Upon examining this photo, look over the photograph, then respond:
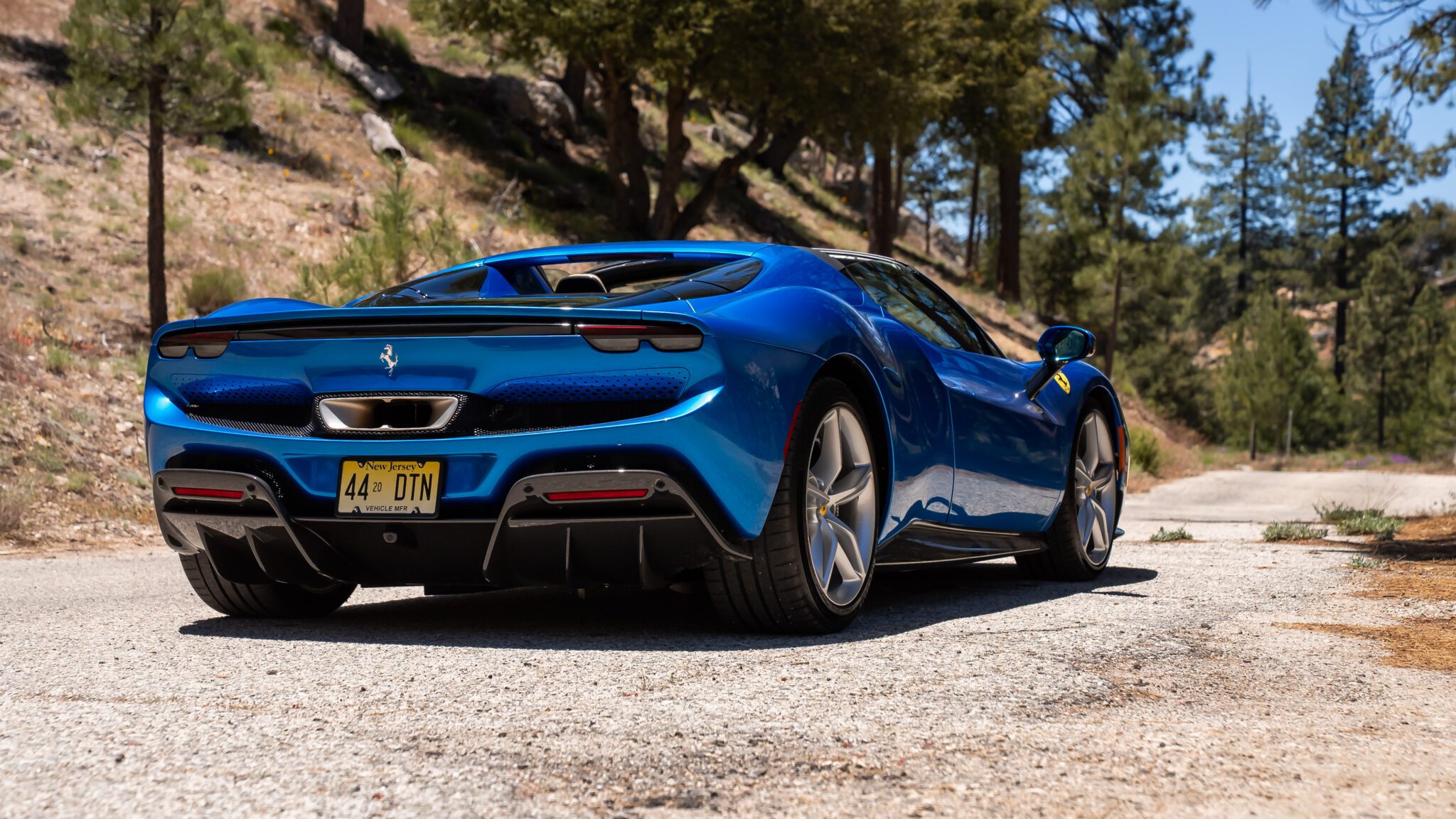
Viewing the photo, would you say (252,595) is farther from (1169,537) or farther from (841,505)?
Answer: (1169,537)

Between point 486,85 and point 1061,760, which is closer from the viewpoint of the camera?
point 1061,760

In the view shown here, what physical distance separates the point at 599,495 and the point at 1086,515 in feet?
10.8

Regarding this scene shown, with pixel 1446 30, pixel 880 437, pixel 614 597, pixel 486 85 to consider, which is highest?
pixel 486 85

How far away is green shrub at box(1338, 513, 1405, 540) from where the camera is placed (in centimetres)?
874

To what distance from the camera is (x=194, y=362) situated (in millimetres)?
4082

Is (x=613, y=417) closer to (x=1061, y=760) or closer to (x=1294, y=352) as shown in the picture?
(x=1061, y=760)

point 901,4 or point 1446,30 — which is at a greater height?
point 901,4

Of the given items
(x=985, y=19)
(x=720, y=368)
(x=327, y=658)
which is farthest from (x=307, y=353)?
(x=985, y=19)

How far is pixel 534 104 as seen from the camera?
32.7 meters

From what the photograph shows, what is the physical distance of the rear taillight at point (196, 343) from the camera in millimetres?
4035

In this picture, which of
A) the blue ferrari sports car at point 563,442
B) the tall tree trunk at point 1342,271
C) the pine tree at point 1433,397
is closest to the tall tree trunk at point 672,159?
the blue ferrari sports car at point 563,442

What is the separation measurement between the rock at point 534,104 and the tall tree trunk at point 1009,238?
14.2 m

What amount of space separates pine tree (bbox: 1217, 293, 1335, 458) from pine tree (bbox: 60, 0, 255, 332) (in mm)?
37034

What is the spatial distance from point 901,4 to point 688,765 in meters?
26.1
